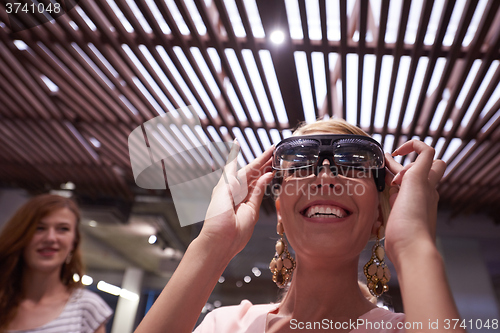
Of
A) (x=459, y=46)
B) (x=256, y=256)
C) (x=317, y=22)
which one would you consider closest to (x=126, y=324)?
(x=256, y=256)

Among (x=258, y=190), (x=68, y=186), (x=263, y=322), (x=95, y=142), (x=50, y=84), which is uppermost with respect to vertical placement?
(x=50, y=84)

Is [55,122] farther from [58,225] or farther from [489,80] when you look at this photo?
[489,80]

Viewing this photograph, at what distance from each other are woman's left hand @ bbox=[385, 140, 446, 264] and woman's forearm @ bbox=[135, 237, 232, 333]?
38cm

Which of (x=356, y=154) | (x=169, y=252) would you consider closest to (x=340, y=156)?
(x=356, y=154)

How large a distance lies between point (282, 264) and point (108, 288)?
840mm

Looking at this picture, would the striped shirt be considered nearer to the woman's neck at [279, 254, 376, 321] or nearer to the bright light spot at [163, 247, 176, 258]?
the bright light spot at [163, 247, 176, 258]

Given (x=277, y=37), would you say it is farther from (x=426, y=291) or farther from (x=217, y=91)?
(x=426, y=291)

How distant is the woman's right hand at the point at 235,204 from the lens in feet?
2.59

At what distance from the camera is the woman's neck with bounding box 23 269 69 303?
1097 millimetres

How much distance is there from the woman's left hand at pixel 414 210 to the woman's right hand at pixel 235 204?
0.34m

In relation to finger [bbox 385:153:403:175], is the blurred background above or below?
above

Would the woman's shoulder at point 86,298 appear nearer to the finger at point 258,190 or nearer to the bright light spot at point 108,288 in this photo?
the bright light spot at point 108,288

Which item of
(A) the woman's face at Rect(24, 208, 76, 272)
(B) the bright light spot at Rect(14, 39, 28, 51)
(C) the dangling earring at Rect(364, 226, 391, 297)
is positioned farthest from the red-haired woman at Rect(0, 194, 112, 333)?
(B) the bright light spot at Rect(14, 39, 28, 51)

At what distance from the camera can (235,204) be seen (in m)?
0.89
